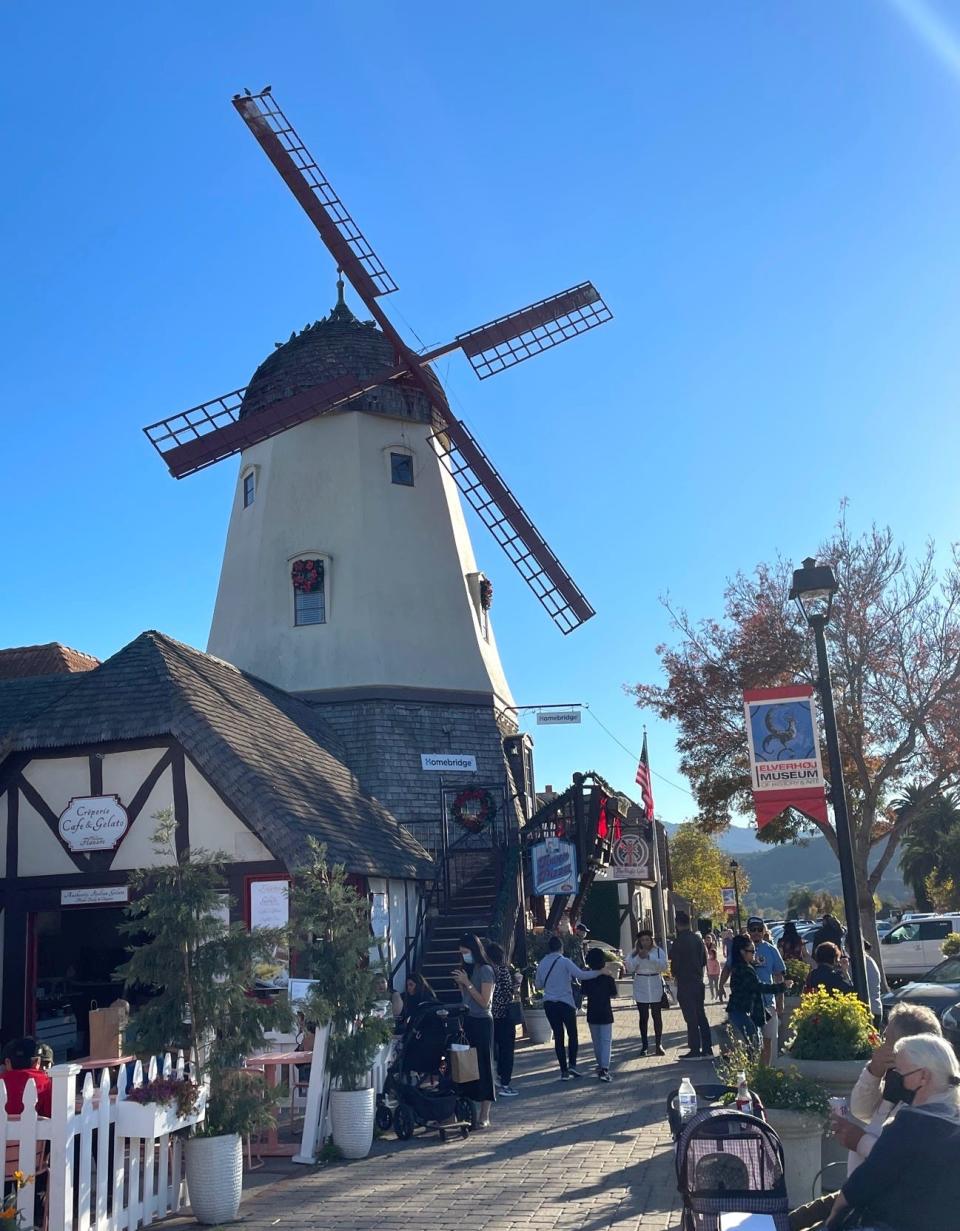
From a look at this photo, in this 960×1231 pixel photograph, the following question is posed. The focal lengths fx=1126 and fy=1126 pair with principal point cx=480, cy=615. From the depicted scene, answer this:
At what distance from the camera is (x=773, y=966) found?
14.3 metres

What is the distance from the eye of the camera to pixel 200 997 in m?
8.34

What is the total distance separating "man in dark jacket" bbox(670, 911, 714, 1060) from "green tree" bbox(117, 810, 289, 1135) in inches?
284

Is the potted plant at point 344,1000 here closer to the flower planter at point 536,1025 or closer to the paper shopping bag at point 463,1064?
the paper shopping bag at point 463,1064

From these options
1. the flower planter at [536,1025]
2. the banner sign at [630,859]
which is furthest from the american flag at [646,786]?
the flower planter at [536,1025]

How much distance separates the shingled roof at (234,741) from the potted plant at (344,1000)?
11.2 feet

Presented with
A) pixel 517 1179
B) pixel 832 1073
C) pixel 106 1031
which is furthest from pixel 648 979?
pixel 832 1073

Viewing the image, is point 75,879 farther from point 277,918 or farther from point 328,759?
point 328,759

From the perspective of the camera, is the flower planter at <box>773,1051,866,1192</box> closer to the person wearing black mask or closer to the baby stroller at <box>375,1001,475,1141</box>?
the person wearing black mask

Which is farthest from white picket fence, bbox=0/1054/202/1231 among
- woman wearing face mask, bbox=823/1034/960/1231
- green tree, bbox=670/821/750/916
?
green tree, bbox=670/821/750/916

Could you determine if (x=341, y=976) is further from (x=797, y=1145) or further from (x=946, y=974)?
(x=946, y=974)

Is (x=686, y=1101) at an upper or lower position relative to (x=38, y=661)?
lower

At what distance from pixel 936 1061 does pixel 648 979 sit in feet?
36.2

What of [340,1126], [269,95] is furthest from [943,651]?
[269,95]

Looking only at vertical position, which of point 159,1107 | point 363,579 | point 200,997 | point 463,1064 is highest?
point 363,579
